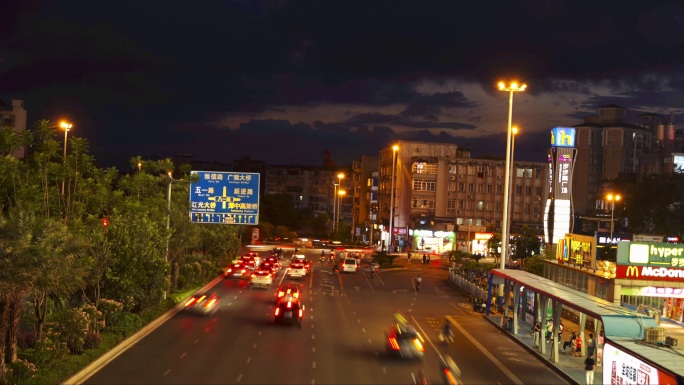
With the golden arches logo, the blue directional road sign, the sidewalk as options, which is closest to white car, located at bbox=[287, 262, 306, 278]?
the blue directional road sign

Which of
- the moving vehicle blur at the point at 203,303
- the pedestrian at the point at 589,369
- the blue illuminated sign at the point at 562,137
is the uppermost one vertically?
the blue illuminated sign at the point at 562,137

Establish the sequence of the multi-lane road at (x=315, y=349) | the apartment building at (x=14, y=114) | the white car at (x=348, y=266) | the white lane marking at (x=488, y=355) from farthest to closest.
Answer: the apartment building at (x=14, y=114) < the white car at (x=348, y=266) < the white lane marking at (x=488, y=355) < the multi-lane road at (x=315, y=349)

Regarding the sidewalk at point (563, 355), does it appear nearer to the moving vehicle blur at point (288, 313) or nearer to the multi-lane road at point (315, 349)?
the multi-lane road at point (315, 349)

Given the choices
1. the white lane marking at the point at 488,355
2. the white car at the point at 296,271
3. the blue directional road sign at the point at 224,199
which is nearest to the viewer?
the white lane marking at the point at 488,355

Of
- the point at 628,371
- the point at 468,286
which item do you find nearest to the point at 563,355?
the point at 628,371

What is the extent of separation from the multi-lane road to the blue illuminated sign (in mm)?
13782

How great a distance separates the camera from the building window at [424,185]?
114 m

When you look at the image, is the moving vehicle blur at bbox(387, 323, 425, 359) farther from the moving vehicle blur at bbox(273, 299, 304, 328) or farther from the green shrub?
the green shrub

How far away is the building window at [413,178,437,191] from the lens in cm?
11400

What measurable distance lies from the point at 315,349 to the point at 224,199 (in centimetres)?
2317

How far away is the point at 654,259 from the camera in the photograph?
114ft

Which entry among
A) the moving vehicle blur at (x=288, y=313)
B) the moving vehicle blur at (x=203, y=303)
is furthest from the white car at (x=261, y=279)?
the moving vehicle blur at (x=288, y=313)

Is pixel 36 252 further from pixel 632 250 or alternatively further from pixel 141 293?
pixel 632 250

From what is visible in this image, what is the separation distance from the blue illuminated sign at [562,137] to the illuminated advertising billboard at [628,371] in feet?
115
